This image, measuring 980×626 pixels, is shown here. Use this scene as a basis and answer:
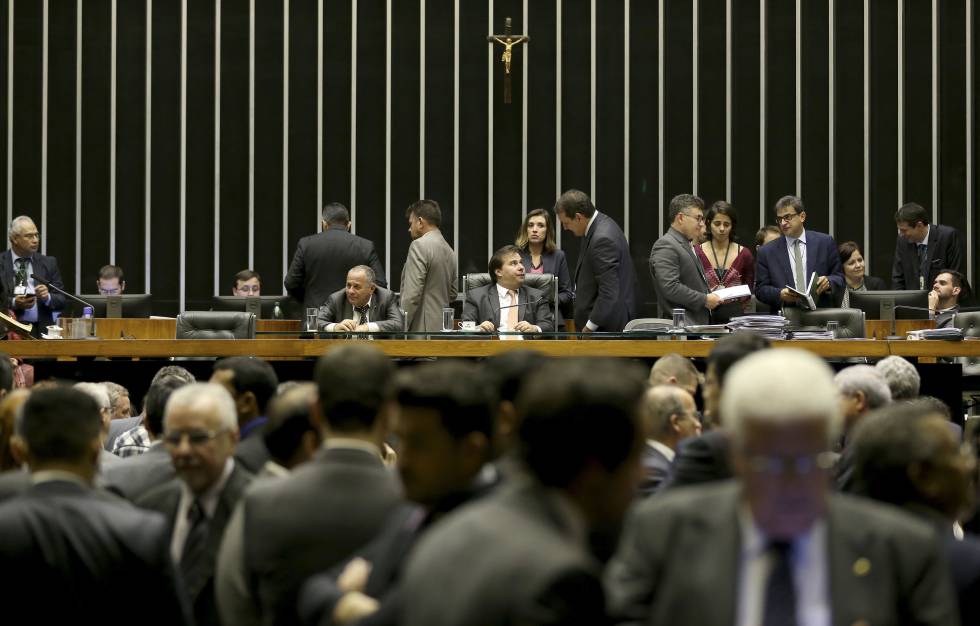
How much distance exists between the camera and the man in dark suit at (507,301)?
28.9ft

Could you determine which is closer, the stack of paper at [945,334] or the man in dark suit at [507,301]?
the stack of paper at [945,334]

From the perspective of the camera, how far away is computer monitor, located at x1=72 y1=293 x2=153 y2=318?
980 cm

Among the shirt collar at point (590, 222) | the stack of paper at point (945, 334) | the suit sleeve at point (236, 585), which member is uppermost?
the shirt collar at point (590, 222)

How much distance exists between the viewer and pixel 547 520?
186cm

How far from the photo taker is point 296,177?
13.2m

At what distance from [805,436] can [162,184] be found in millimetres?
11865

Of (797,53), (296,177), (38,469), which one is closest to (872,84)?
(797,53)

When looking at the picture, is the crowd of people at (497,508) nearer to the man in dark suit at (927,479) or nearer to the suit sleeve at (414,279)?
the man in dark suit at (927,479)

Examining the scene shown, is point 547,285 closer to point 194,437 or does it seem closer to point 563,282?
point 563,282

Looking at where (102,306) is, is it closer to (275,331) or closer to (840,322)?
(275,331)

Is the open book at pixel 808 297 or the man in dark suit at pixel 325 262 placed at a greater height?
the man in dark suit at pixel 325 262

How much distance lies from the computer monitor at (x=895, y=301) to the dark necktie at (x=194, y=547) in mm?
6508

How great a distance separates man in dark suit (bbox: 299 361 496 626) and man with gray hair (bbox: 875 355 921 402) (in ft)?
11.3

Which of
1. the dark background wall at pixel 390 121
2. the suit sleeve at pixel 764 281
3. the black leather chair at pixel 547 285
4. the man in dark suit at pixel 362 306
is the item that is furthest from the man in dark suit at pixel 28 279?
the suit sleeve at pixel 764 281
